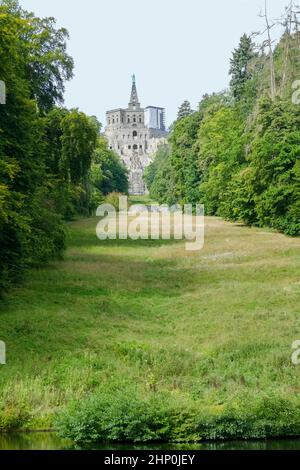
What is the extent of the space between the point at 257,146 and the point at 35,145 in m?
24.2

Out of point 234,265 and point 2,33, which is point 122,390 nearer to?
point 2,33

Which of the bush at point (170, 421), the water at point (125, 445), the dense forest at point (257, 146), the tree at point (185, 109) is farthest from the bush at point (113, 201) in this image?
the water at point (125, 445)

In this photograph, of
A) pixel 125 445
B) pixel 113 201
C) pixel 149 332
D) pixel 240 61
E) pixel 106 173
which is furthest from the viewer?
pixel 106 173

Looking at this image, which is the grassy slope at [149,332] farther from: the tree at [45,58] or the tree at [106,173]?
the tree at [106,173]

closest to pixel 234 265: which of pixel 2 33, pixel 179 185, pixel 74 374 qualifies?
pixel 2 33

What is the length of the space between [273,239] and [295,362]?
3028cm

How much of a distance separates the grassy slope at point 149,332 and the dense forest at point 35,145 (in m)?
1.77

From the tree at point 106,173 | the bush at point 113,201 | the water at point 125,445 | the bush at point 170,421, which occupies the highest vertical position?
the tree at point 106,173

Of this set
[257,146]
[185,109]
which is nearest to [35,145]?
[257,146]

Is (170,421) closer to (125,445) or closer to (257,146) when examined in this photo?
(125,445)

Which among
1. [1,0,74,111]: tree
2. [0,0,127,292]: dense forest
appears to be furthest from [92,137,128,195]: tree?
[1,0,74,111]: tree

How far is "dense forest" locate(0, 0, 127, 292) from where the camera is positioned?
26.8m

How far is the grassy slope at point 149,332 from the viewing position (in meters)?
17.7

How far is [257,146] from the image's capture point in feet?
176
